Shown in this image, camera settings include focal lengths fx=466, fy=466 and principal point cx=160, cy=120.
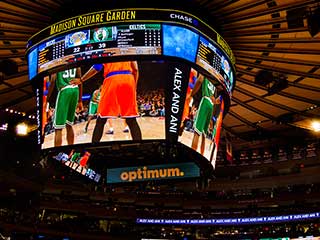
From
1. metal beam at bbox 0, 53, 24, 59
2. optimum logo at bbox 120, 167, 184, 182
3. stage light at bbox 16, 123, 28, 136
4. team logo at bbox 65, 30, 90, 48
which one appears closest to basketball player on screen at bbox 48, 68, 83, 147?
team logo at bbox 65, 30, 90, 48

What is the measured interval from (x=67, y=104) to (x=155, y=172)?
3.23 m

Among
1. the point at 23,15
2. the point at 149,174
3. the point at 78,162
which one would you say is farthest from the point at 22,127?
the point at 23,15

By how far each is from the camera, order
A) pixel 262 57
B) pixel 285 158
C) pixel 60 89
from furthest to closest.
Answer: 1. pixel 285 158
2. pixel 262 57
3. pixel 60 89

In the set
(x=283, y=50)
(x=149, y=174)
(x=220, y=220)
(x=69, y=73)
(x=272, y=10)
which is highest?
(x=272, y=10)

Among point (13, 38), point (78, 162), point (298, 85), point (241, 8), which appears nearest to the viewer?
point (241, 8)

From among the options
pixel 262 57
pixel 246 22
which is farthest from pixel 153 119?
pixel 262 57

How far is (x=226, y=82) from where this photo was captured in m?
8.85

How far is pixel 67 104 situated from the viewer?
7996 millimetres

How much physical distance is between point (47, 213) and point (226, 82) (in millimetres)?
19204

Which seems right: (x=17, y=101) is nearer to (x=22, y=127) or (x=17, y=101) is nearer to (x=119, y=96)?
(x=22, y=127)

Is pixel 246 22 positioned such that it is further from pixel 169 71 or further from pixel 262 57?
pixel 169 71

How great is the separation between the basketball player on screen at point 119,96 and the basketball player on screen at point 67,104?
1.48 feet

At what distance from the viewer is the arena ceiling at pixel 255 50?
8695 millimetres

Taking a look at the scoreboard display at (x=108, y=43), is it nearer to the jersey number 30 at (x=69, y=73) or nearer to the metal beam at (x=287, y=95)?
the jersey number 30 at (x=69, y=73)
